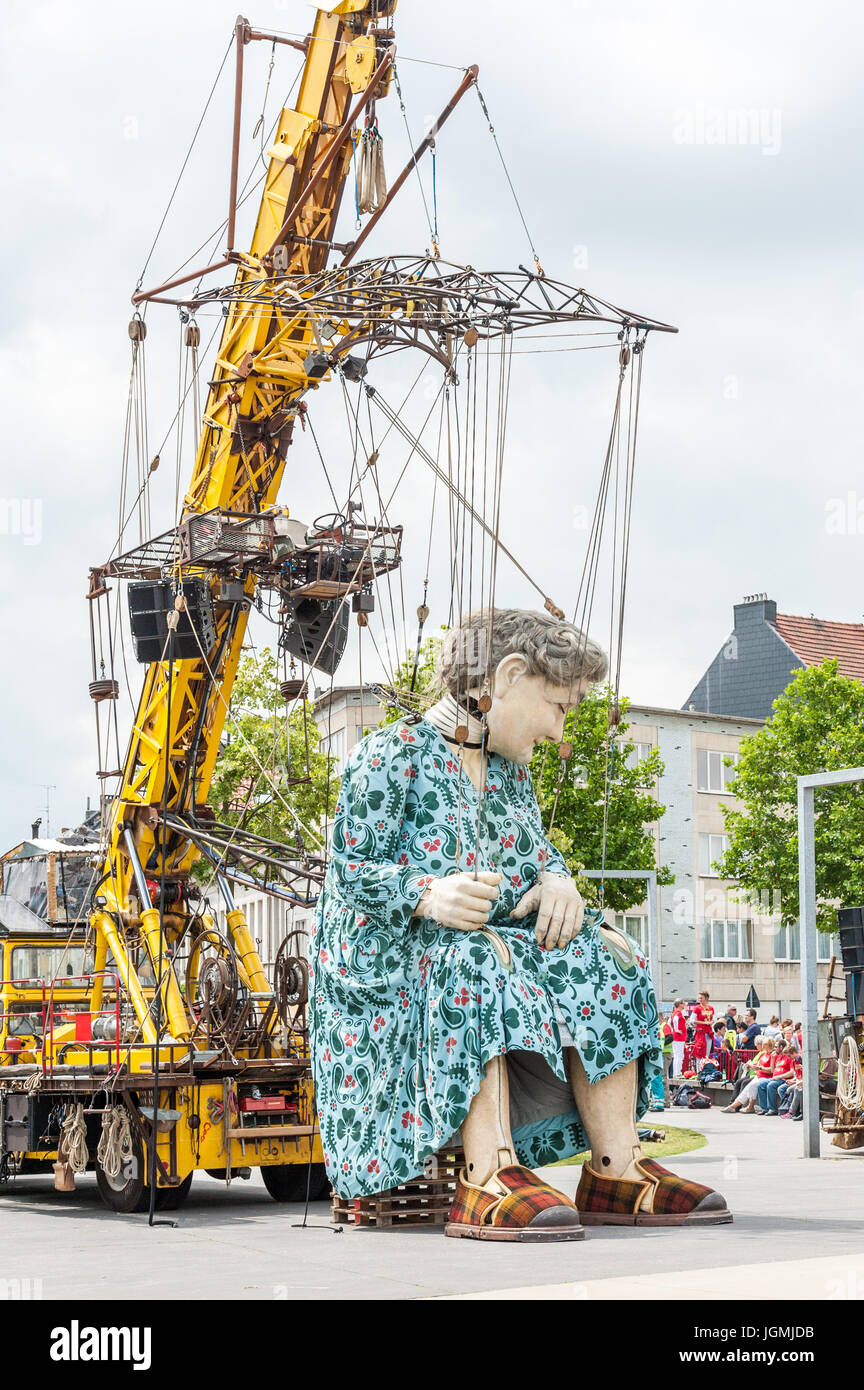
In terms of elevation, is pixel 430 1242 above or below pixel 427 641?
below

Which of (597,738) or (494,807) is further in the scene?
(597,738)

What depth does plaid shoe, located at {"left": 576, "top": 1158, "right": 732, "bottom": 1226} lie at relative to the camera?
25.0 feet

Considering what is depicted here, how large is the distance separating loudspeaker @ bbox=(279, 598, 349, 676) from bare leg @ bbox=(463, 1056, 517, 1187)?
15.7ft

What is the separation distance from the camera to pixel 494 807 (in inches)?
328

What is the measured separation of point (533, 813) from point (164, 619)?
3.77m

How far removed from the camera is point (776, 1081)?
1992 centimetres

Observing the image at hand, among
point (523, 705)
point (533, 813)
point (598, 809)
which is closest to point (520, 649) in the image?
point (523, 705)

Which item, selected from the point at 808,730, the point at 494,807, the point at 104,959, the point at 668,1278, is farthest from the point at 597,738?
the point at 668,1278

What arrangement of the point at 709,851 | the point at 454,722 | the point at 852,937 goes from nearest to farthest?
the point at 454,722
the point at 852,937
the point at 709,851

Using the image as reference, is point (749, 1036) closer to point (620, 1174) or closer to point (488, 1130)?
point (620, 1174)

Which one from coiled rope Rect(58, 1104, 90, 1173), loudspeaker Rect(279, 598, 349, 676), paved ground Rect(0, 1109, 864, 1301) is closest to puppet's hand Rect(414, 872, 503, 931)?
paved ground Rect(0, 1109, 864, 1301)
